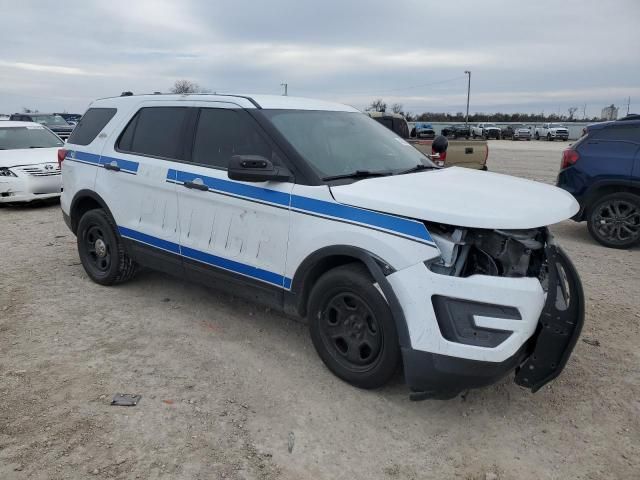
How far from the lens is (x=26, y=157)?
9945 millimetres

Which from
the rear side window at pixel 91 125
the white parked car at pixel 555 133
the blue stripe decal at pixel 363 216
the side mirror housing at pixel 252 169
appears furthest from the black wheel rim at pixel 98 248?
the white parked car at pixel 555 133

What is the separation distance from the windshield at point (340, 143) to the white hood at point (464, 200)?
12.4 inches

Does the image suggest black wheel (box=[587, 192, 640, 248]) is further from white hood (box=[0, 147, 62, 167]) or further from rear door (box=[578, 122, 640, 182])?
white hood (box=[0, 147, 62, 167])

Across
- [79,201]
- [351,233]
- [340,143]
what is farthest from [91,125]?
[351,233]

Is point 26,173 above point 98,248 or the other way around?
above

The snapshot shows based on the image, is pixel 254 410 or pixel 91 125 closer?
pixel 254 410

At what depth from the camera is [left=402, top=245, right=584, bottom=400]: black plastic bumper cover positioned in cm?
287

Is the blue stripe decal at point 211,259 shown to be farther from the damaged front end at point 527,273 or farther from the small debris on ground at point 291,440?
the damaged front end at point 527,273

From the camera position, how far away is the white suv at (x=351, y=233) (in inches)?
113

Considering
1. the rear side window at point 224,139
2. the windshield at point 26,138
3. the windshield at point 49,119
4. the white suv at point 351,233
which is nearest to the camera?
the white suv at point 351,233

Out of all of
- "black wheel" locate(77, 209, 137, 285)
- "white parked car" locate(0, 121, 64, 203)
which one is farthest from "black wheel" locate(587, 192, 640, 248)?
"white parked car" locate(0, 121, 64, 203)

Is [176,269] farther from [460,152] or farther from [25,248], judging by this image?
[460,152]

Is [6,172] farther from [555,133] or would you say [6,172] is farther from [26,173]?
[555,133]

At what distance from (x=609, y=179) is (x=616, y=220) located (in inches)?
22.9
